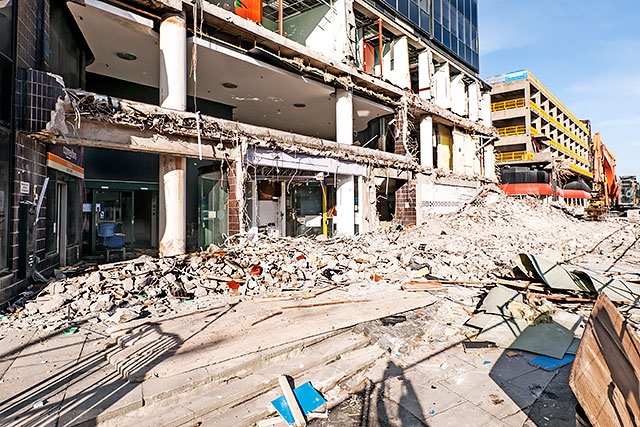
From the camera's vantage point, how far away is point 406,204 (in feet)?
62.7

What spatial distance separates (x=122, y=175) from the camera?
14.2 m

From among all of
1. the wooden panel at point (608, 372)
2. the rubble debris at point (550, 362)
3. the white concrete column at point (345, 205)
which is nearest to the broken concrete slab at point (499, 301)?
the rubble debris at point (550, 362)

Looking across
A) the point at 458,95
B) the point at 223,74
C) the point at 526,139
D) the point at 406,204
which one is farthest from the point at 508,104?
the point at 223,74

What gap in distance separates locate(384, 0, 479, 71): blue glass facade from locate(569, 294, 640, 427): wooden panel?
63.1ft

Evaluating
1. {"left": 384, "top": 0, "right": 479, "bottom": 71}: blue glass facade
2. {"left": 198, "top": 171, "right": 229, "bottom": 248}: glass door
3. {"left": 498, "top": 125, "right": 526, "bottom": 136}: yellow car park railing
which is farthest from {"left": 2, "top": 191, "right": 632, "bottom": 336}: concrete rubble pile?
{"left": 498, "top": 125, "right": 526, "bottom": 136}: yellow car park railing

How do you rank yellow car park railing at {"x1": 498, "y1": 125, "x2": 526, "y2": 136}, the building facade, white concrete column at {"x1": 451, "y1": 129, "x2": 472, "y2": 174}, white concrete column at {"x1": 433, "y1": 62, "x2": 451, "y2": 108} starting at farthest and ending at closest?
yellow car park railing at {"x1": 498, "y1": 125, "x2": 526, "y2": 136}, the building facade, white concrete column at {"x1": 451, "y1": 129, "x2": 472, "y2": 174}, white concrete column at {"x1": 433, "y1": 62, "x2": 451, "y2": 108}

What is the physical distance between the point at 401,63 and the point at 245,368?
1945 cm

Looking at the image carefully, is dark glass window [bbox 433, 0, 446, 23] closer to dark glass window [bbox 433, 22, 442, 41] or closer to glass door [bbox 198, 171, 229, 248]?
dark glass window [bbox 433, 22, 442, 41]

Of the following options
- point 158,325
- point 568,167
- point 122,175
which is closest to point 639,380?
point 158,325

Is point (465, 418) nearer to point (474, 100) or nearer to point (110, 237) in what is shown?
point (110, 237)

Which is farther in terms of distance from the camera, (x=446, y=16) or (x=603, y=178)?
Answer: (x=603, y=178)

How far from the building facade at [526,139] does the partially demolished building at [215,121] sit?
50.2 feet

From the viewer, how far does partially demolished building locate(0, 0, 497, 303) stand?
288 inches

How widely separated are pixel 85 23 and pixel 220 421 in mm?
11862
